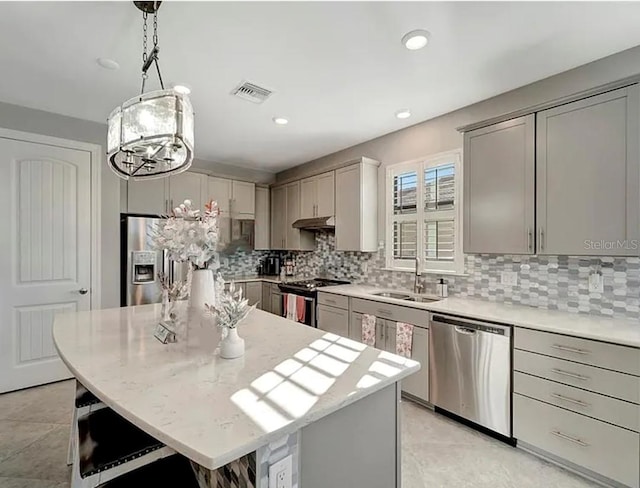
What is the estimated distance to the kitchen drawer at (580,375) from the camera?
1797 millimetres

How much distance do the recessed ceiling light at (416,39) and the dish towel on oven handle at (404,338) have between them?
2.13 meters

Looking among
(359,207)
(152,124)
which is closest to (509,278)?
(359,207)

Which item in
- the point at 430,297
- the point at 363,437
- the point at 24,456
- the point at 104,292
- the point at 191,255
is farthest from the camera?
the point at 104,292

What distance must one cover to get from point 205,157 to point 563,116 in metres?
4.21

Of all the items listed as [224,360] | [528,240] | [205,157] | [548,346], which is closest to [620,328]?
[548,346]

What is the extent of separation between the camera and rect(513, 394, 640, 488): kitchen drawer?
1805mm

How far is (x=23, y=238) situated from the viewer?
3.18 meters

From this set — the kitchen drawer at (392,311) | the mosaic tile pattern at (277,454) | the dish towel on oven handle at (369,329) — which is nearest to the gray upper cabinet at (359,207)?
the kitchen drawer at (392,311)

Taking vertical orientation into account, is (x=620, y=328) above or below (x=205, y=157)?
below

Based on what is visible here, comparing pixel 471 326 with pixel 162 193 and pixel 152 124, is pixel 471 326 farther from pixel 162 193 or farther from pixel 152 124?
pixel 162 193

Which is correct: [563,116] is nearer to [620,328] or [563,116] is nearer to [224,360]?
[620,328]

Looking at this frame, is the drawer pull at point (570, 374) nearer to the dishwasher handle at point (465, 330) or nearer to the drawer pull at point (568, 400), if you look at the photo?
the drawer pull at point (568, 400)

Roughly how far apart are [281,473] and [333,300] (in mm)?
2684

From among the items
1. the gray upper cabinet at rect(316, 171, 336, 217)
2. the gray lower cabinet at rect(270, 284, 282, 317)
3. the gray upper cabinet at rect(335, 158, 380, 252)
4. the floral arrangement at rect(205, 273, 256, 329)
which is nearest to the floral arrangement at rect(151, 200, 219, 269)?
the floral arrangement at rect(205, 273, 256, 329)
